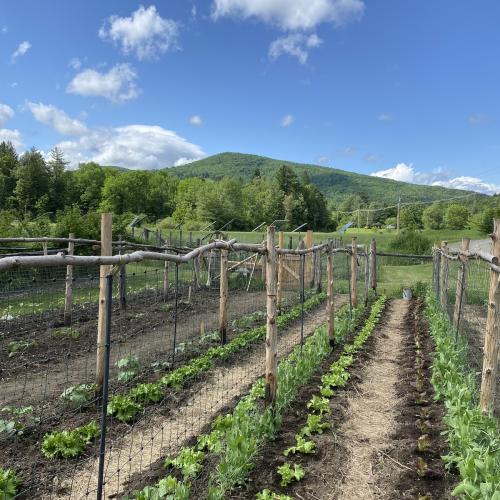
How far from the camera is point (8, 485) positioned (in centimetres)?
372

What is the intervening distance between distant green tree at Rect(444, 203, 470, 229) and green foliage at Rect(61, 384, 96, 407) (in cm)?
7890

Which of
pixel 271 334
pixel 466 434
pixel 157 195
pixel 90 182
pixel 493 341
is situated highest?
pixel 90 182

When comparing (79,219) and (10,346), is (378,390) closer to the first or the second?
(10,346)

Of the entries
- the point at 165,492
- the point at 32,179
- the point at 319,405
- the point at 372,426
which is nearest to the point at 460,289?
the point at 372,426

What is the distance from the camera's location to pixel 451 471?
4.25 meters

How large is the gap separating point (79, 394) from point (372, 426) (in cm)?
363

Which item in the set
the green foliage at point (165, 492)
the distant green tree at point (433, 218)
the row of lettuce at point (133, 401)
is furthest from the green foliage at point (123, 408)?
the distant green tree at point (433, 218)

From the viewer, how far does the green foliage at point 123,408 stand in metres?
5.41

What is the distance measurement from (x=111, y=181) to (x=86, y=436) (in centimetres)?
8898

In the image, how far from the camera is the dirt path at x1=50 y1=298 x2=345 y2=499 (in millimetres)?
4234

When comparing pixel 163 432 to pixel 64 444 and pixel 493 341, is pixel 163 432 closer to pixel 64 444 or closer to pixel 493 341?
pixel 64 444

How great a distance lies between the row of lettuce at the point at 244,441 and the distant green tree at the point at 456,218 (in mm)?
77274

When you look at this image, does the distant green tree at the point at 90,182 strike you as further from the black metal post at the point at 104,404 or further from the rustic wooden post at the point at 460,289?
the black metal post at the point at 104,404

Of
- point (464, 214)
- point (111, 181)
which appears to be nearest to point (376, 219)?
point (464, 214)
